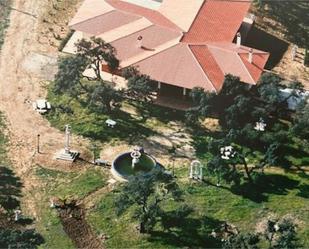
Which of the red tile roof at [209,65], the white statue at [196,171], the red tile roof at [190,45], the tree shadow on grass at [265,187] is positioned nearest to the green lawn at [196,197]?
the tree shadow on grass at [265,187]

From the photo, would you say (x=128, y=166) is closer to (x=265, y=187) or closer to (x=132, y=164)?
(x=132, y=164)

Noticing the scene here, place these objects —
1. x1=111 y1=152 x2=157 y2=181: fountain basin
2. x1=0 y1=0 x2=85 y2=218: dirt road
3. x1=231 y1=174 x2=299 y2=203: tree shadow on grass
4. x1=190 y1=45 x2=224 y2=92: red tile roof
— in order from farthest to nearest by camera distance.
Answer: x1=190 y1=45 x2=224 y2=92: red tile roof → x1=0 y1=0 x2=85 y2=218: dirt road → x1=111 y1=152 x2=157 y2=181: fountain basin → x1=231 y1=174 x2=299 y2=203: tree shadow on grass

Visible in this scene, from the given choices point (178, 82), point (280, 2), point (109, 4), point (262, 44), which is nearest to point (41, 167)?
point (178, 82)

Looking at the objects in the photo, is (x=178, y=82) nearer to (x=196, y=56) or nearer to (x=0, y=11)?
(x=196, y=56)

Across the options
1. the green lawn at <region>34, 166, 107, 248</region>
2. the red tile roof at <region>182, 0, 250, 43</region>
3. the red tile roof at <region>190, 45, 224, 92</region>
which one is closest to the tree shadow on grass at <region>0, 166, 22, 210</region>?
the green lawn at <region>34, 166, 107, 248</region>

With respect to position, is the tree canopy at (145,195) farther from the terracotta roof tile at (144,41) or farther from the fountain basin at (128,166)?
the terracotta roof tile at (144,41)

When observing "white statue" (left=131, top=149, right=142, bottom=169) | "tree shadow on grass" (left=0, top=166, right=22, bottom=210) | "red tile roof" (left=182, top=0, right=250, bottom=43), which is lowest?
"tree shadow on grass" (left=0, top=166, right=22, bottom=210)

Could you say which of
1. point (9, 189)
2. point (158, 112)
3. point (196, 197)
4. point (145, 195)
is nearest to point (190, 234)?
point (196, 197)

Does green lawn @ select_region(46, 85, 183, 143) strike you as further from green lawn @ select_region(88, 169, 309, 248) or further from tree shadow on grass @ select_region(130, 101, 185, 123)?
green lawn @ select_region(88, 169, 309, 248)
